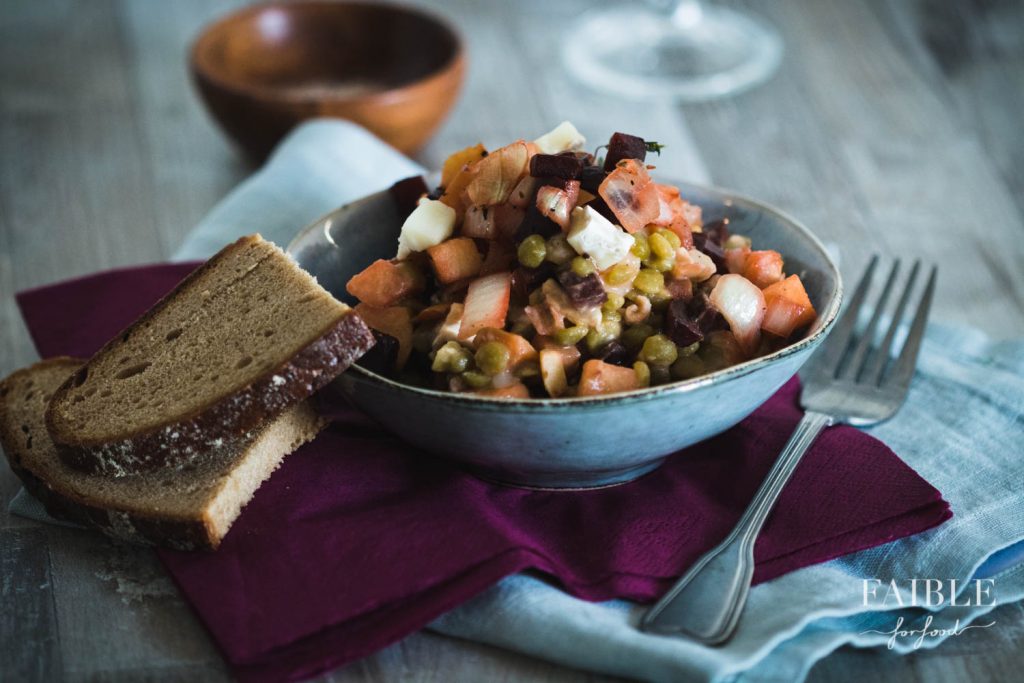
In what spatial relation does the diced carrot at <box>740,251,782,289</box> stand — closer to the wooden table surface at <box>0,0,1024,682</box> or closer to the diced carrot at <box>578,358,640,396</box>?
the diced carrot at <box>578,358,640,396</box>

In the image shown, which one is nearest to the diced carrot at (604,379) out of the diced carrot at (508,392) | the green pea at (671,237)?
the diced carrot at (508,392)

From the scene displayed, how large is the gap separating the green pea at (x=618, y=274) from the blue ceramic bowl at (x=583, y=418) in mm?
309

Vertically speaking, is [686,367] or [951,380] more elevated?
[686,367]

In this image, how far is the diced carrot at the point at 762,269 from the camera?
271 centimetres

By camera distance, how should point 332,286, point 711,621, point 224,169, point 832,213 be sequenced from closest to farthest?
point 711,621 → point 332,286 → point 832,213 → point 224,169

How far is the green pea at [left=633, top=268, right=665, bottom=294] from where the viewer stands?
252 cm

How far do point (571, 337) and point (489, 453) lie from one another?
1.01 ft

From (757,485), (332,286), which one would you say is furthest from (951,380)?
(332,286)

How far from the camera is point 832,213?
4.40 m

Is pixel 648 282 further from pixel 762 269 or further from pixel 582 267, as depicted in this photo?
pixel 762 269

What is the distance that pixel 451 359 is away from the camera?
2.43 m

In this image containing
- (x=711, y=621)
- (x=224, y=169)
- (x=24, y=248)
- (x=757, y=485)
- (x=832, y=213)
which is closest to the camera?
(x=711, y=621)

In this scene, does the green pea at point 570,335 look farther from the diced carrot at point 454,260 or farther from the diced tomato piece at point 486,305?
the diced carrot at point 454,260

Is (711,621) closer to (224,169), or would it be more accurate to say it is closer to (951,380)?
(951,380)
